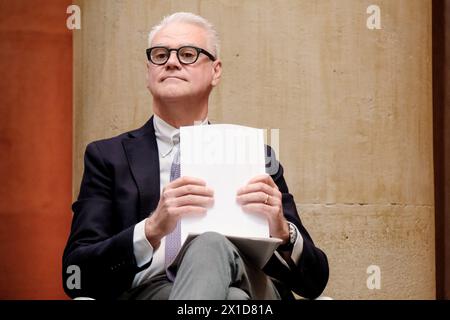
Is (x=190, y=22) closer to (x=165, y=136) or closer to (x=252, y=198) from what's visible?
(x=165, y=136)

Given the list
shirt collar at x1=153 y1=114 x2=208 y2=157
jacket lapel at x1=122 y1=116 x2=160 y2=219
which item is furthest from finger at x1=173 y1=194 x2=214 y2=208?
shirt collar at x1=153 y1=114 x2=208 y2=157

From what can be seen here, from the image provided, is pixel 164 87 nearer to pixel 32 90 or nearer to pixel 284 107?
pixel 284 107

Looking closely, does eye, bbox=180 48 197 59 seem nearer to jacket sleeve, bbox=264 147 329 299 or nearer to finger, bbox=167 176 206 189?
finger, bbox=167 176 206 189

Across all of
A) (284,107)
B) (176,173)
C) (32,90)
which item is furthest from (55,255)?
(176,173)

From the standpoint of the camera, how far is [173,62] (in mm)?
3287

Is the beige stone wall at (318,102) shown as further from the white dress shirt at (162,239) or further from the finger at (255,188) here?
the finger at (255,188)

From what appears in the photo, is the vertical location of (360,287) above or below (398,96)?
below

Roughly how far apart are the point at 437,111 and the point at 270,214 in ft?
7.77

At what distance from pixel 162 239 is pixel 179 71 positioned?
0.68 meters

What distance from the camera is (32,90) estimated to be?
16.2 feet

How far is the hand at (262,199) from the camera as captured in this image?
2812 millimetres

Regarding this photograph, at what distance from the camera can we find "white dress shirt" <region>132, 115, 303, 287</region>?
291cm

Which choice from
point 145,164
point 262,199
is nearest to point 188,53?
point 145,164
